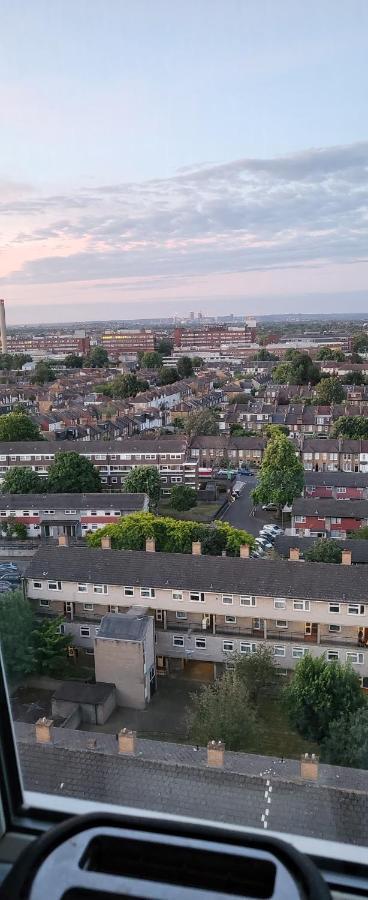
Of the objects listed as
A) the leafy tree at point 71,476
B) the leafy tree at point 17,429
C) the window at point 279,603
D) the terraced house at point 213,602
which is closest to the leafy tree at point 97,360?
the leafy tree at point 17,429

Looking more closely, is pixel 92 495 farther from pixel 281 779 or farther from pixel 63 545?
pixel 281 779

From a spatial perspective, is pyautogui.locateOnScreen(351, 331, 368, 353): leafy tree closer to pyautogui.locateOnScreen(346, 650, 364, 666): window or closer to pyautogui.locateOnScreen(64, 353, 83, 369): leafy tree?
pyautogui.locateOnScreen(64, 353, 83, 369): leafy tree

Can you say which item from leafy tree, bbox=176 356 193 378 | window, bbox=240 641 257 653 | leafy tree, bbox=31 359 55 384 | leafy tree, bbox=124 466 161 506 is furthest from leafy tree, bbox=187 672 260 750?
leafy tree, bbox=176 356 193 378

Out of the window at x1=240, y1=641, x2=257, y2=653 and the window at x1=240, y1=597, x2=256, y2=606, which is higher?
the window at x1=240, y1=597, x2=256, y2=606

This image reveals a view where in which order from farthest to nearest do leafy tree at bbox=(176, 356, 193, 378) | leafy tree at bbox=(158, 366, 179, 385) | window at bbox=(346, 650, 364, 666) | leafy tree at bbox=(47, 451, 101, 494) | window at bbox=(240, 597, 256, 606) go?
1. leafy tree at bbox=(176, 356, 193, 378)
2. leafy tree at bbox=(158, 366, 179, 385)
3. leafy tree at bbox=(47, 451, 101, 494)
4. window at bbox=(240, 597, 256, 606)
5. window at bbox=(346, 650, 364, 666)

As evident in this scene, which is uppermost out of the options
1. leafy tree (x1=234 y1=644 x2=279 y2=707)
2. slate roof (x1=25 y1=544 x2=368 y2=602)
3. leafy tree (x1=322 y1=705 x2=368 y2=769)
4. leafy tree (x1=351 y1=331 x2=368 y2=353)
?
leafy tree (x1=322 y1=705 x2=368 y2=769)

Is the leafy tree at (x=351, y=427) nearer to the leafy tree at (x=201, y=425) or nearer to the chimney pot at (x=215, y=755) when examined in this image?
the leafy tree at (x=201, y=425)
